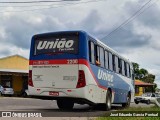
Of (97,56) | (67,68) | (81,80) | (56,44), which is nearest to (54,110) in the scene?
(67,68)

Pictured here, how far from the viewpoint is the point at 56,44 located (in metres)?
16.6

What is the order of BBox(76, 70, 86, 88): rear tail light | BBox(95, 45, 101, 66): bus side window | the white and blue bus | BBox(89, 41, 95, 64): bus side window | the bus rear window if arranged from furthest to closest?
BBox(95, 45, 101, 66): bus side window
BBox(89, 41, 95, 64): bus side window
the bus rear window
the white and blue bus
BBox(76, 70, 86, 88): rear tail light

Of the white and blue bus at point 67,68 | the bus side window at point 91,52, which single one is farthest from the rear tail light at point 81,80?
the bus side window at point 91,52

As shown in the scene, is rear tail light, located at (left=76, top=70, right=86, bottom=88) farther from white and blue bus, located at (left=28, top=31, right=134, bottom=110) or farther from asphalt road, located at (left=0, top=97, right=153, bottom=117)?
asphalt road, located at (left=0, top=97, right=153, bottom=117)

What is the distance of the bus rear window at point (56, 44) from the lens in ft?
53.7

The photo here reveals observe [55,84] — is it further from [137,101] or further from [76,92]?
[137,101]

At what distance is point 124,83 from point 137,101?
18.0 metres

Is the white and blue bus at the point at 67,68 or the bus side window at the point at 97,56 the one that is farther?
the bus side window at the point at 97,56

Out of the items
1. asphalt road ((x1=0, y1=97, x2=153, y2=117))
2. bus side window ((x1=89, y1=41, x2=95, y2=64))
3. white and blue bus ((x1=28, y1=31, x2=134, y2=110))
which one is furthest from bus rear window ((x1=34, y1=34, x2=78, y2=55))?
asphalt road ((x1=0, y1=97, x2=153, y2=117))

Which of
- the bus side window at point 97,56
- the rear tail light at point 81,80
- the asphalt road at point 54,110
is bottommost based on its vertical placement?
the asphalt road at point 54,110

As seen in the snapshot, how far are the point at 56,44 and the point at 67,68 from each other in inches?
48.6

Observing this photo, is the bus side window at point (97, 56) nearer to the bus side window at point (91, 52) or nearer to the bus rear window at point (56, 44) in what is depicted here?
the bus side window at point (91, 52)

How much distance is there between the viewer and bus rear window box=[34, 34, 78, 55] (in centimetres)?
1636

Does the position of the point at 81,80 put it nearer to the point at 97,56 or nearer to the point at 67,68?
the point at 67,68
